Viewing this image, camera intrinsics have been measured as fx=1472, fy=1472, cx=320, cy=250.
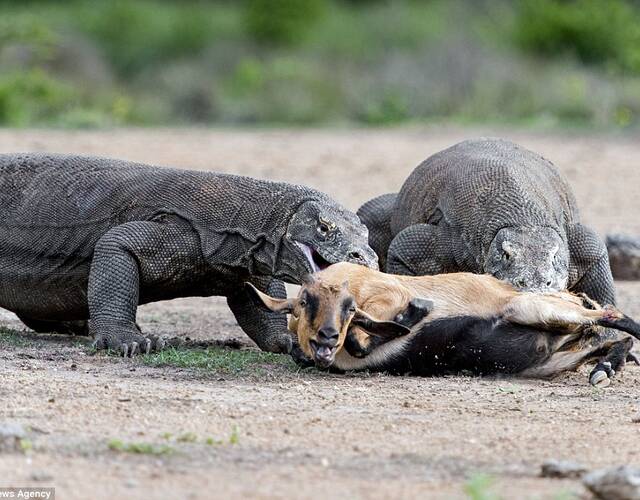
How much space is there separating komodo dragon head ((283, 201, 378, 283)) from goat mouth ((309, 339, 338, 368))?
1.05m

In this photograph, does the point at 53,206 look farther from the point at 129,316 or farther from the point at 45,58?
the point at 45,58

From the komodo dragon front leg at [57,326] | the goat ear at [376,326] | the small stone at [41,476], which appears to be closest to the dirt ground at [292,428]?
the small stone at [41,476]

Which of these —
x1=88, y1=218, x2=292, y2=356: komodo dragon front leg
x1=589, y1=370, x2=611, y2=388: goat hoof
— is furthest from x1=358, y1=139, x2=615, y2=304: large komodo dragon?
x1=88, y1=218, x2=292, y2=356: komodo dragon front leg

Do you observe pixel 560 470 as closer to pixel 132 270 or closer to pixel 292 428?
pixel 292 428

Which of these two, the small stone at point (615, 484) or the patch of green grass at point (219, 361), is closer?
the small stone at point (615, 484)

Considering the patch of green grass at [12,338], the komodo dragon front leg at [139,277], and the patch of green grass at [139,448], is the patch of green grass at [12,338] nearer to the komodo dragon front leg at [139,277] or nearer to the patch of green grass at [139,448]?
the komodo dragon front leg at [139,277]

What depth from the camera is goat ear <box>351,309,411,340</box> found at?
7.37 meters

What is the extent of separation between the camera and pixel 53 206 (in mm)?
9242

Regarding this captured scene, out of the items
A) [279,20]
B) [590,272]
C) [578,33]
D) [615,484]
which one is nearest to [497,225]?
[590,272]

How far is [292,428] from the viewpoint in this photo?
6133 mm

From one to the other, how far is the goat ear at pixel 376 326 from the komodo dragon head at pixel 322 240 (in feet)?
2.89

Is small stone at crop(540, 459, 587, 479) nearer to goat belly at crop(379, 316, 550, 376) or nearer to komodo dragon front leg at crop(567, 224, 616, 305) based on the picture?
goat belly at crop(379, 316, 550, 376)

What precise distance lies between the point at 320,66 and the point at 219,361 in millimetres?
24986

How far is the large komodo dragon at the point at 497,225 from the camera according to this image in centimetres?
873
